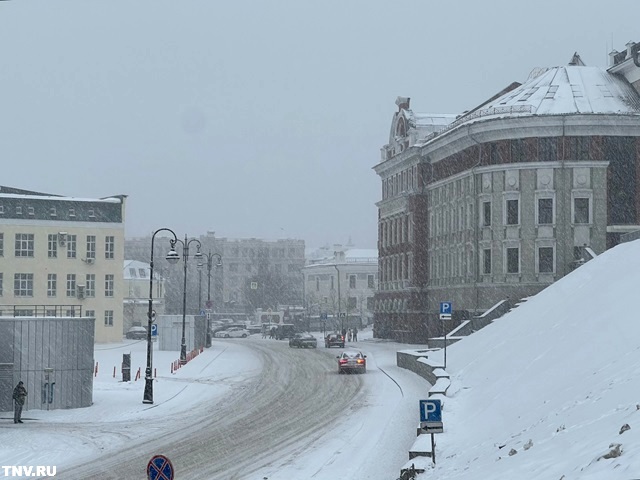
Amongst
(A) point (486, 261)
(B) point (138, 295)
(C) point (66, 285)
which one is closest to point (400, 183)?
(A) point (486, 261)

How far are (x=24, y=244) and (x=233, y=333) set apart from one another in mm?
29995

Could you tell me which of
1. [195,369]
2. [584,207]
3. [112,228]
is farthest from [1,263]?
[584,207]

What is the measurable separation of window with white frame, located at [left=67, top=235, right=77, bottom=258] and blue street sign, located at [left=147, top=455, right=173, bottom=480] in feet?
233

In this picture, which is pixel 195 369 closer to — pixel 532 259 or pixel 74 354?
pixel 74 354

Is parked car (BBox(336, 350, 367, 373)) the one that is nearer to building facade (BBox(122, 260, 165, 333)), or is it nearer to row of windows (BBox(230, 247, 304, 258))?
building facade (BBox(122, 260, 165, 333))

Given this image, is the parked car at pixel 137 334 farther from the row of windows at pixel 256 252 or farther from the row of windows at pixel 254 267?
the row of windows at pixel 256 252

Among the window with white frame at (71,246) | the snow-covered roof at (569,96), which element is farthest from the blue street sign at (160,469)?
the window with white frame at (71,246)

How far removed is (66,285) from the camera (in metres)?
82.2

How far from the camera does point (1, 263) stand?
79812mm

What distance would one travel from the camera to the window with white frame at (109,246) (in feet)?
275

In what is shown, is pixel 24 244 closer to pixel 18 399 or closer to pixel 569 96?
pixel 569 96

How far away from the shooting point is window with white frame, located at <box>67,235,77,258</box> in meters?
82.3

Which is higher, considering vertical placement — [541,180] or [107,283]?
[541,180]

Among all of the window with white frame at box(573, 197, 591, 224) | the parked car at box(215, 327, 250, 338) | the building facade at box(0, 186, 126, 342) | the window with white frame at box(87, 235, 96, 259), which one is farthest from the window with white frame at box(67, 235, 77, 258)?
the window with white frame at box(573, 197, 591, 224)
